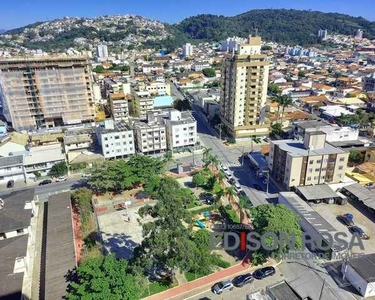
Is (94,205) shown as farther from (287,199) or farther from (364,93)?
(364,93)

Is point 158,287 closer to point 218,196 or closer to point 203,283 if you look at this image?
point 203,283

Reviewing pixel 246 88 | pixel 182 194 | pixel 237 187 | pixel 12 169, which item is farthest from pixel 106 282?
pixel 246 88

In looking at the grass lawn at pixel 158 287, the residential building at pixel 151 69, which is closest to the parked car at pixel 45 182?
the grass lawn at pixel 158 287

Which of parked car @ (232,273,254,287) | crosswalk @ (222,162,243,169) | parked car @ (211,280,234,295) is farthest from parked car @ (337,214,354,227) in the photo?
crosswalk @ (222,162,243,169)

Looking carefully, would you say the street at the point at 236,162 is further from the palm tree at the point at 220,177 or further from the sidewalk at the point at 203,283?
the sidewalk at the point at 203,283

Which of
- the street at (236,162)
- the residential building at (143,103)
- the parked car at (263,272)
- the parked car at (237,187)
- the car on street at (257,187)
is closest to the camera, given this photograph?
the parked car at (263,272)
